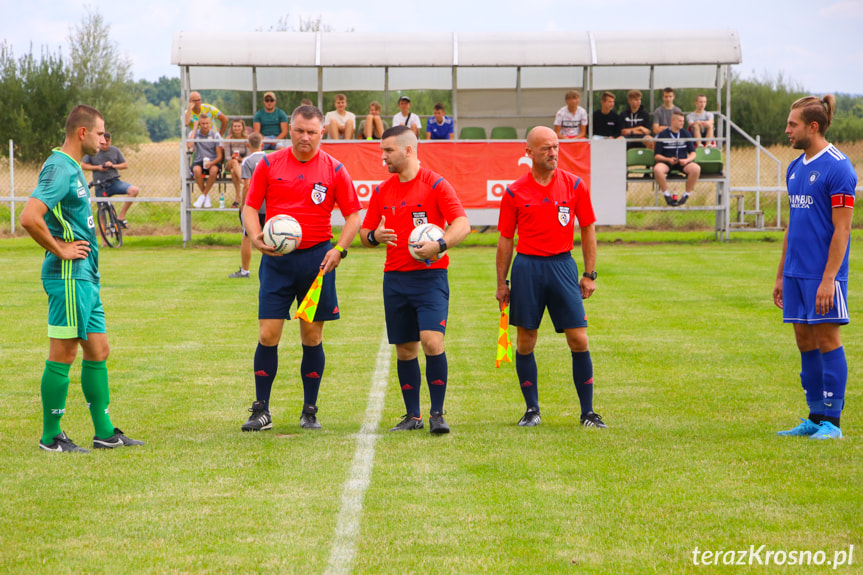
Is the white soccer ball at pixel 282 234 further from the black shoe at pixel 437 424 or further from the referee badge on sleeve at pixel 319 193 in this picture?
the black shoe at pixel 437 424

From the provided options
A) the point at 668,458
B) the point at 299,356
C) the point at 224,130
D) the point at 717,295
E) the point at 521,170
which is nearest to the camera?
the point at 668,458

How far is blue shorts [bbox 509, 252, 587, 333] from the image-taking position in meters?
6.58

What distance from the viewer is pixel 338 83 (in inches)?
944

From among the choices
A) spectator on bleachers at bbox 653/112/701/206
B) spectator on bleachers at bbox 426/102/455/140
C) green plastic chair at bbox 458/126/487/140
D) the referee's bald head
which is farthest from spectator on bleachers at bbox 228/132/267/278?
spectator on bleachers at bbox 653/112/701/206

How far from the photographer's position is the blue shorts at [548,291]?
658cm

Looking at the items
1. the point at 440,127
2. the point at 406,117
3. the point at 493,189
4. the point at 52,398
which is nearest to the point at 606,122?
the point at 493,189

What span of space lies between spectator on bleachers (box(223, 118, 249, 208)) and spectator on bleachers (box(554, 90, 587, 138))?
673cm

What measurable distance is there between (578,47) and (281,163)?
56.1 feet

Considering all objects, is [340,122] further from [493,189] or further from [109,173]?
[109,173]

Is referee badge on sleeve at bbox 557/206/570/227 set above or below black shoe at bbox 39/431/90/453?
above

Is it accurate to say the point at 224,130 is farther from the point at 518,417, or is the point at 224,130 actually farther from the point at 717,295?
the point at 518,417

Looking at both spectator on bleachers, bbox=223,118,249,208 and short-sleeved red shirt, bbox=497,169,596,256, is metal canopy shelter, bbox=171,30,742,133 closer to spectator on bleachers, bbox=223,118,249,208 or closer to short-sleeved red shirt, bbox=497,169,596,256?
spectator on bleachers, bbox=223,118,249,208

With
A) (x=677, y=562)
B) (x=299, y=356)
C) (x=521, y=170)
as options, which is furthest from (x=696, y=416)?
(x=521, y=170)

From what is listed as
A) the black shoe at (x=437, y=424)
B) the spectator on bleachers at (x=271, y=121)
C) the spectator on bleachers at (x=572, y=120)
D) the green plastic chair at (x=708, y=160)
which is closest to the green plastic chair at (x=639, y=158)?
the green plastic chair at (x=708, y=160)
